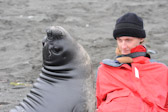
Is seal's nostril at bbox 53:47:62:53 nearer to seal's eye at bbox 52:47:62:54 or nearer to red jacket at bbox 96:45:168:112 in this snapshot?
seal's eye at bbox 52:47:62:54

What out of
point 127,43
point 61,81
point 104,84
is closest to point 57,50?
point 61,81

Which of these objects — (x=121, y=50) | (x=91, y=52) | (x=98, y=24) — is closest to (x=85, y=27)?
(x=98, y=24)

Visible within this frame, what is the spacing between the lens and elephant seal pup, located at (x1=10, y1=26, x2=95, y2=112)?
2.91 metres

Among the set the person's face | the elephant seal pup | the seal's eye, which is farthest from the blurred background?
the person's face

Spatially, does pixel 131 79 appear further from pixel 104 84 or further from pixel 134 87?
pixel 104 84

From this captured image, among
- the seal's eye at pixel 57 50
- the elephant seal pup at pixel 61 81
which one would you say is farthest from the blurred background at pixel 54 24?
the seal's eye at pixel 57 50

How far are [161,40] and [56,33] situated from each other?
15.9 ft

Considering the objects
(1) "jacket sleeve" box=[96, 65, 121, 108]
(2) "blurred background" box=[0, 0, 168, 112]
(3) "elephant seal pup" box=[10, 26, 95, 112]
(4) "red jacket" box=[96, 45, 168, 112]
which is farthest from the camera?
(2) "blurred background" box=[0, 0, 168, 112]

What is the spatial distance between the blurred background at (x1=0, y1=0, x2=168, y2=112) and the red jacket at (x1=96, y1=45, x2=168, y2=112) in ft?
4.56

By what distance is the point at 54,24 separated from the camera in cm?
849

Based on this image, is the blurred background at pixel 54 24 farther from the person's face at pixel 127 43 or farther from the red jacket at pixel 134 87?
the person's face at pixel 127 43

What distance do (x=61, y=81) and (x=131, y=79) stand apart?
70cm

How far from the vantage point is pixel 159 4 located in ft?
33.8

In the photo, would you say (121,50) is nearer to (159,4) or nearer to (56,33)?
(56,33)
